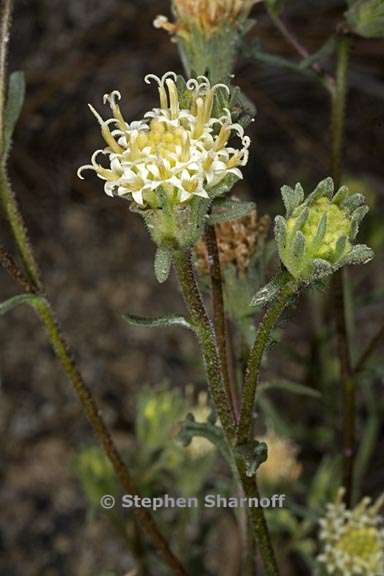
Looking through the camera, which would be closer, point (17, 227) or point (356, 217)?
point (356, 217)

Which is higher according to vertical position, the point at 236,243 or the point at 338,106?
the point at 338,106

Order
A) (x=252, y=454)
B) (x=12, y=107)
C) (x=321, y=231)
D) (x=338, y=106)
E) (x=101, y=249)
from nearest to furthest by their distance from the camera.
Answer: (x=321, y=231) < (x=252, y=454) < (x=12, y=107) < (x=338, y=106) < (x=101, y=249)

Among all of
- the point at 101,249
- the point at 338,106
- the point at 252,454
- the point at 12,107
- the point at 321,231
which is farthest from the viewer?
the point at 101,249

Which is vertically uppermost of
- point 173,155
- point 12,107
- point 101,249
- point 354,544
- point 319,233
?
point 101,249

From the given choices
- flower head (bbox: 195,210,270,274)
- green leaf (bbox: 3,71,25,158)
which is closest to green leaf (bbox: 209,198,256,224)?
flower head (bbox: 195,210,270,274)

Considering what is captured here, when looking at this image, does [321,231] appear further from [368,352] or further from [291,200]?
[368,352]

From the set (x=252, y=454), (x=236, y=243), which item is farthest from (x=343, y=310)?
(x=252, y=454)

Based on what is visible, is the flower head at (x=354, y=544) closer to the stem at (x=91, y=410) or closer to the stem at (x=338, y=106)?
the stem at (x=91, y=410)

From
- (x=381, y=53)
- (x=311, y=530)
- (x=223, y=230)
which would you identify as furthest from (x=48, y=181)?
(x=223, y=230)

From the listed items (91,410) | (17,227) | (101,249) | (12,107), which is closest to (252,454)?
(91,410)
